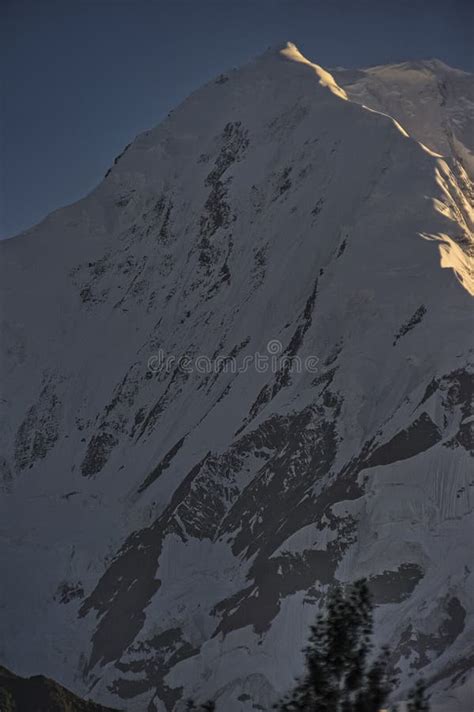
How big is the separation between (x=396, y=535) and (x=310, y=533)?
13258mm

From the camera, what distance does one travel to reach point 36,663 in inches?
7574

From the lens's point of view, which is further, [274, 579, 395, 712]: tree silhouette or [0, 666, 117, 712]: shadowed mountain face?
[0, 666, 117, 712]: shadowed mountain face

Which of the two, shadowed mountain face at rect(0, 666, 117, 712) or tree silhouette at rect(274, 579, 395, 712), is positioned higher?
tree silhouette at rect(274, 579, 395, 712)

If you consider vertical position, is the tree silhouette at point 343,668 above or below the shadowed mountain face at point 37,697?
above

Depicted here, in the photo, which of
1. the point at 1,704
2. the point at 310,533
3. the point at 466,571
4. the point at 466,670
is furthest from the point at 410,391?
the point at 1,704

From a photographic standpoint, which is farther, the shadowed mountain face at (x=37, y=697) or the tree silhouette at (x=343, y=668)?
the shadowed mountain face at (x=37, y=697)

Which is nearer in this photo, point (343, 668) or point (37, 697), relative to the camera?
point (343, 668)

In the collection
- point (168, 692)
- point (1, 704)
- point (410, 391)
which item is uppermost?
point (1, 704)

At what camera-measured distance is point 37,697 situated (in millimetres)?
105750

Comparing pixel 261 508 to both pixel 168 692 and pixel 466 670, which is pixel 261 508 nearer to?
pixel 168 692

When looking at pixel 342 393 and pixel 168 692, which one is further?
pixel 342 393

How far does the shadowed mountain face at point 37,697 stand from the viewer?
102250 mm

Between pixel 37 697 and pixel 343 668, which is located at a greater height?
pixel 343 668

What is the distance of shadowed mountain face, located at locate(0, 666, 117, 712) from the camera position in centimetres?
10225
